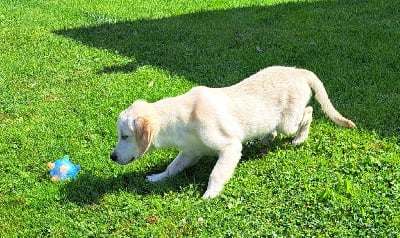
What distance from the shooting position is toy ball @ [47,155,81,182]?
6211 millimetres

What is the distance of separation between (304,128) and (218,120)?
4.16 ft

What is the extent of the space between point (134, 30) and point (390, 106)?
5.99m

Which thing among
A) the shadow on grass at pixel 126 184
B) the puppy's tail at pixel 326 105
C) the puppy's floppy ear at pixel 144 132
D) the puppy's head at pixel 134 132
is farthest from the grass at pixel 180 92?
the puppy's floppy ear at pixel 144 132

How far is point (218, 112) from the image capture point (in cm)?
558

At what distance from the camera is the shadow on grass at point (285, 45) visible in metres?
7.69

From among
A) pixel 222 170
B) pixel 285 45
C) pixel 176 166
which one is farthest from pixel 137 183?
pixel 285 45

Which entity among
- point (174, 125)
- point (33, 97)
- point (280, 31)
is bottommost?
point (33, 97)

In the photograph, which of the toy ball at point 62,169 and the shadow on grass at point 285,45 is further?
the shadow on grass at point 285,45

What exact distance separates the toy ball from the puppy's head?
915 mm

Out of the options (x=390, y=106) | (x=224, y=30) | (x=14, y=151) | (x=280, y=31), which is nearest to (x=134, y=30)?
(x=224, y=30)

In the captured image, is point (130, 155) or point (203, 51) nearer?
point (130, 155)

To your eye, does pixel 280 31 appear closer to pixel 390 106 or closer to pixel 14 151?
pixel 390 106

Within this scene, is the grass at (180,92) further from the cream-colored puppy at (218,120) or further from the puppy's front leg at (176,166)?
the cream-colored puppy at (218,120)

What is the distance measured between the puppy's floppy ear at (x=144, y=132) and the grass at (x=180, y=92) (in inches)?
24.0
